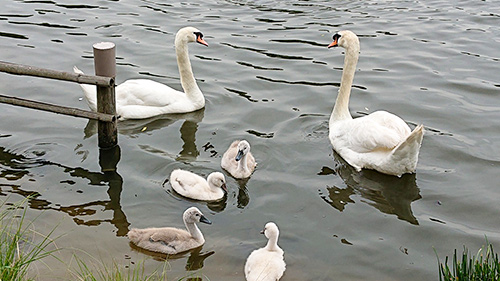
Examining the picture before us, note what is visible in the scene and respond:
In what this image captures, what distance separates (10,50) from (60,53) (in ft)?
3.21

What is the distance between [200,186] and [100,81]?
6.05ft

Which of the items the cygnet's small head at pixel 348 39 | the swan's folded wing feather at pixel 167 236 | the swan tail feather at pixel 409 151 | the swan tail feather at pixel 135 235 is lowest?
the swan tail feather at pixel 135 235

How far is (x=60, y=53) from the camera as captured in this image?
1262 cm

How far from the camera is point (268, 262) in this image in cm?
622

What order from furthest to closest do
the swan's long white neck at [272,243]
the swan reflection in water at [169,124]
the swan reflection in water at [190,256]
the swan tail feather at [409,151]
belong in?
1. the swan reflection in water at [169,124]
2. the swan tail feather at [409,151]
3. the swan reflection in water at [190,256]
4. the swan's long white neck at [272,243]

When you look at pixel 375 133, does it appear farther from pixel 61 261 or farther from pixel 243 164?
pixel 61 261

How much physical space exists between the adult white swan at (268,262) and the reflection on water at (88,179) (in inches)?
62.0

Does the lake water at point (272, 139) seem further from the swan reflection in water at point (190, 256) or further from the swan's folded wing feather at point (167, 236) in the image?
the swan's folded wing feather at point (167, 236)

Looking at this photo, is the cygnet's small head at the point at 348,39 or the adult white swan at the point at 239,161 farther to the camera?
the cygnet's small head at the point at 348,39

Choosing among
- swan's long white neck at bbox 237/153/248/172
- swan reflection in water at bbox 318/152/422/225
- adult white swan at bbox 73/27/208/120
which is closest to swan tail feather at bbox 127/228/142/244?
swan's long white neck at bbox 237/153/248/172

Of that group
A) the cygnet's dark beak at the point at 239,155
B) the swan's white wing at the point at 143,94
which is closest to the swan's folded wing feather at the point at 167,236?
the cygnet's dark beak at the point at 239,155

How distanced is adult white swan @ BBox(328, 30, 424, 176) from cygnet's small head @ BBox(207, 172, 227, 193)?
1910 mm

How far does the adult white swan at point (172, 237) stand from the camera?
6.70 metres

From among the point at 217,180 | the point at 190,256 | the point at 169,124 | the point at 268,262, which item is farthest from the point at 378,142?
the point at 169,124
